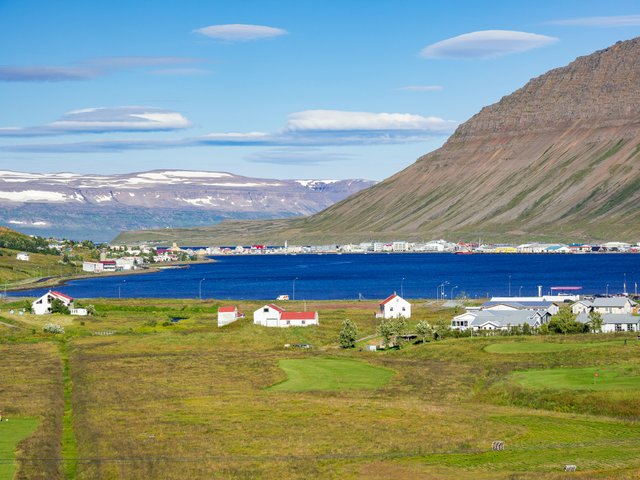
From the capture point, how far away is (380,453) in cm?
4266

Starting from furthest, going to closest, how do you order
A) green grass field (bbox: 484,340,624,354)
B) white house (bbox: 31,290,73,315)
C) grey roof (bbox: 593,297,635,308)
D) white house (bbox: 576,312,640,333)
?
white house (bbox: 31,290,73,315) → grey roof (bbox: 593,297,635,308) → white house (bbox: 576,312,640,333) → green grass field (bbox: 484,340,624,354)

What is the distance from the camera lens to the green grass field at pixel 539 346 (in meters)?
75.4

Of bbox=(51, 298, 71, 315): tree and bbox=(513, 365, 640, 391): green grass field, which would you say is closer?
bbox=(513, 365, 640, 391): green grass field

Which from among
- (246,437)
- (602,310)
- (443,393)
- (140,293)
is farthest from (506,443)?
(140,293)

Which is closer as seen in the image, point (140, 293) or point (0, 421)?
point (0, 421)

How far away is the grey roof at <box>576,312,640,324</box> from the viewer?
96688 mm

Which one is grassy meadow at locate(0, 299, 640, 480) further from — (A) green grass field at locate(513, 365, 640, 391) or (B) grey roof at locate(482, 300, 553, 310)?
(B) grey roof at locate(482, 300, 553, 310)

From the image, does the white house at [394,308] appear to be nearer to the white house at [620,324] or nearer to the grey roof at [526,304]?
the grey roof at [526,304]

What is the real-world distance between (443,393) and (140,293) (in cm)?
13181

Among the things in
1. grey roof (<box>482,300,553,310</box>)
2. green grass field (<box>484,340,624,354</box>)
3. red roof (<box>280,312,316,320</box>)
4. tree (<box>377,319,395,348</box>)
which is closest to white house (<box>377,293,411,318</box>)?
grey roof (<box>482,300,553,310</box>)

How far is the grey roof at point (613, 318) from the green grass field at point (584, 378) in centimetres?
3375

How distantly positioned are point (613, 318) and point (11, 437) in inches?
2589

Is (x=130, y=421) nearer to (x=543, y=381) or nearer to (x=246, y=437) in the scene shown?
(x=246, y=437)

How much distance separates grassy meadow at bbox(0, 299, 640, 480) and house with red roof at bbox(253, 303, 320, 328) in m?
17.0
